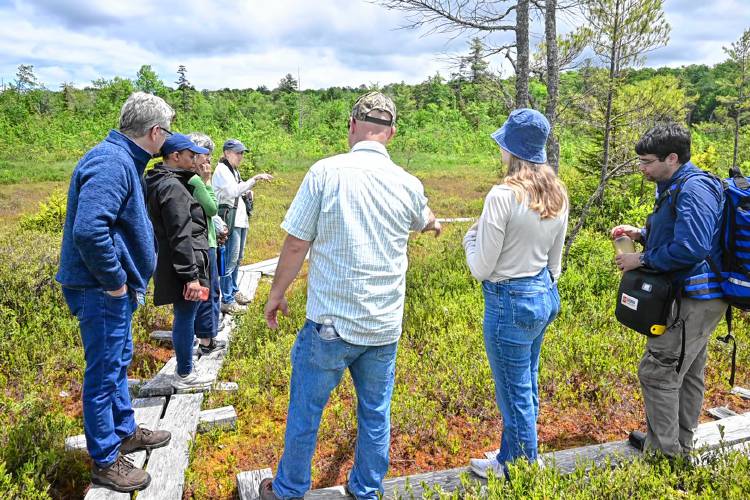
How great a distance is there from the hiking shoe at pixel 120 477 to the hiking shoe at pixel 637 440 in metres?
3.18

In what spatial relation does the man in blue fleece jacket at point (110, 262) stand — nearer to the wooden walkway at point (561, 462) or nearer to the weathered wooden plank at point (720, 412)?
the wooden walkway at point (561, 462)

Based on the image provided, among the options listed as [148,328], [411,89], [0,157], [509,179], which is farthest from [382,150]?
[411,89]

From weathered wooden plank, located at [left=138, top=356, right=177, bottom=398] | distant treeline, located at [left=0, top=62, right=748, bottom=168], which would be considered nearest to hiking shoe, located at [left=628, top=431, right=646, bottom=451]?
weathered wooden plank, located at [left=138, top=356, right=177, bottom=398]

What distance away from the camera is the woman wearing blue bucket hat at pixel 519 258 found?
2586 millimetres

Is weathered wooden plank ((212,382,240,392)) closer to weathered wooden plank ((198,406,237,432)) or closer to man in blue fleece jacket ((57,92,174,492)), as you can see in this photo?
weathered wooden plank ((198,406,237,432))

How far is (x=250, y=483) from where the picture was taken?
292cm

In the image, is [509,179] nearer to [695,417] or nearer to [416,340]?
[695,417]

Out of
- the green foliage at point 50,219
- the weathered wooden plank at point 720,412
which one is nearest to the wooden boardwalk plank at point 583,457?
the weathered wooden plank at point 720,412

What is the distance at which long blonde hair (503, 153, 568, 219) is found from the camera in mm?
2568

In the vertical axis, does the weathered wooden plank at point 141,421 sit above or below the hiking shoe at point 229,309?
below

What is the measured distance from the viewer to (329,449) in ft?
11.9

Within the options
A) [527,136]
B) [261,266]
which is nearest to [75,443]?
[527,136]

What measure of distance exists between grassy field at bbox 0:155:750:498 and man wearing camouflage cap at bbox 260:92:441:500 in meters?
0.79

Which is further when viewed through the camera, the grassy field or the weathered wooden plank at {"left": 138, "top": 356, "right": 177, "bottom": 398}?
the weathered wooden plank at {"left": 138, "top": 356, "right": 177, "bottom": 398}
